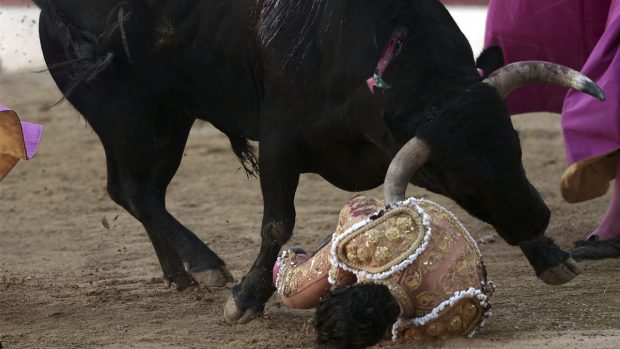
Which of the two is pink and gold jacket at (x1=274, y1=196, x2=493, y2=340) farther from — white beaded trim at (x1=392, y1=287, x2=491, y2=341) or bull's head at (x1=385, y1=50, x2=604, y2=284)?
bull's head at (x1=385, y1=50, x2=604, y2=284)

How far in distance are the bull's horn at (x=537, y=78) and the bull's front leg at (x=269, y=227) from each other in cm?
78

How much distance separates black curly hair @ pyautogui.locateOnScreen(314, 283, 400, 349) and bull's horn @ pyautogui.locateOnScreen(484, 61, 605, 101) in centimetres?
82

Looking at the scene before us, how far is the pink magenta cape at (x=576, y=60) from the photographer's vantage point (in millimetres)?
4555

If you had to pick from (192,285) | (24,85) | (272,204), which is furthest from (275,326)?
(24,85)

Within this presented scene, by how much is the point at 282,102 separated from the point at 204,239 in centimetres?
175

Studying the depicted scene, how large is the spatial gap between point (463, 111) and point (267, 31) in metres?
0.93

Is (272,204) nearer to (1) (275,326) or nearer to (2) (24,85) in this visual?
(1) (275,326)

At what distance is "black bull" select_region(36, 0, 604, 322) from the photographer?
334 cm

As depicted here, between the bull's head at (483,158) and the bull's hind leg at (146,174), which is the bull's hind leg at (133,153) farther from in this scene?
the bull's head at (483,158)

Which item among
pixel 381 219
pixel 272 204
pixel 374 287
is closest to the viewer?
pixel 374 287

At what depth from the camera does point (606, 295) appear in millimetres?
3979

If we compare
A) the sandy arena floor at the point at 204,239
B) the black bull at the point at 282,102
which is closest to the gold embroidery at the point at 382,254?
the sandy arena floor at the point at 204,239

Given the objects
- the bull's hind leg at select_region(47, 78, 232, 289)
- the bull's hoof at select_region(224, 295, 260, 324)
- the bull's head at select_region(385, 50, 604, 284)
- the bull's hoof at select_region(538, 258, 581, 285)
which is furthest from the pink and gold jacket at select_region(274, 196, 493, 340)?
the bull's hind leg at select_region(47, 78, 232, 289)

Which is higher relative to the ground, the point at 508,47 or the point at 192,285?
the point at 508,47
